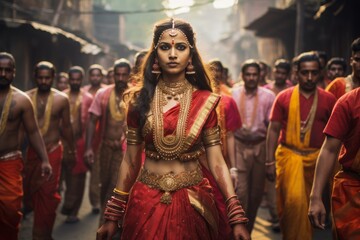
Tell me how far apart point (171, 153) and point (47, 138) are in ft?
13.7

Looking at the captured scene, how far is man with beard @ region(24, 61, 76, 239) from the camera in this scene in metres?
6.77

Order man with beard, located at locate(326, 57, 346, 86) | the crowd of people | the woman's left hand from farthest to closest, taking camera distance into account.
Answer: man with beard, located at locate(326, 57, 346, 86)
the crowd of people
the woman's left hand

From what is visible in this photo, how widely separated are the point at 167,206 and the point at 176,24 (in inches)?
50.0

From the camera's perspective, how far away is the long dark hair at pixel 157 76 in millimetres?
3754

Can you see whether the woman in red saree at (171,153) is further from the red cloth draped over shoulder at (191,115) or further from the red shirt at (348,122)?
the red shirt at (348,122)

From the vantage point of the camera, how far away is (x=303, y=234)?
18.9 ft

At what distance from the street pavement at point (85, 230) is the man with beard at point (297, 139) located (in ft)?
4.62

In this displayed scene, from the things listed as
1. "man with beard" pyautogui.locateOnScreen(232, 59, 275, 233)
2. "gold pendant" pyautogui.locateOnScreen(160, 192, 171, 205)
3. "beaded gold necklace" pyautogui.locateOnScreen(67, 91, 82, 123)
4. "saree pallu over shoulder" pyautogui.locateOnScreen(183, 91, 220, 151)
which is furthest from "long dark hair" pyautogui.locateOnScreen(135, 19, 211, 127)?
"beaded gold necklace" pyautogui.locateOnScreen(67, 91, 82, 123)

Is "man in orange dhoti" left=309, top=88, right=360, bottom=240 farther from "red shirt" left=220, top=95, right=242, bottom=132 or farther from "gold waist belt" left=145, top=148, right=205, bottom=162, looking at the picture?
"red shirt" left=220, top=95, right=242, bottom=132

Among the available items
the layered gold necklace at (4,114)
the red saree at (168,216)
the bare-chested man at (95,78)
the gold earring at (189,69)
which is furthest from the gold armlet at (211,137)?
the bare-chested man at (95,78)

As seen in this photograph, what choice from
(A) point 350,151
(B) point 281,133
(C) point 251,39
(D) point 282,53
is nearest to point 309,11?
(D) point 282,53

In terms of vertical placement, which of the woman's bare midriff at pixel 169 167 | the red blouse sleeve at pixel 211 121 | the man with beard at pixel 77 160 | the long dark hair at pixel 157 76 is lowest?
the man with beard at pixel 77 160

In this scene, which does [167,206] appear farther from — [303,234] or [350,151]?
[303,234]

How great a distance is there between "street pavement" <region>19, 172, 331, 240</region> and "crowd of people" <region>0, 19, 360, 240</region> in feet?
0.72
